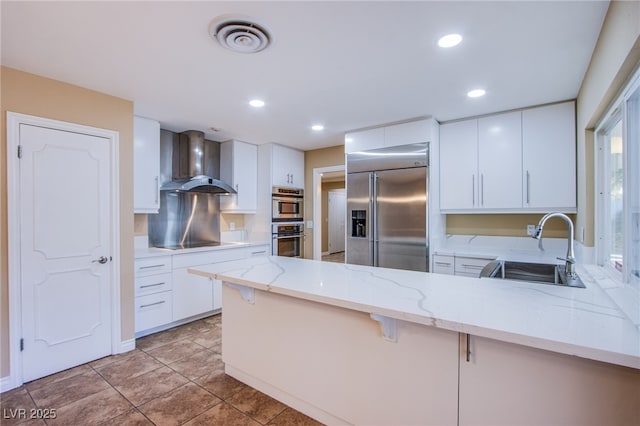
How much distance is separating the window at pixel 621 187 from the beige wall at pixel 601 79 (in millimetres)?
75

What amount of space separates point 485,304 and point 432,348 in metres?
0.32

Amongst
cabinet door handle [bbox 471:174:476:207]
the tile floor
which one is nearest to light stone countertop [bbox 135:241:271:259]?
the tile floor

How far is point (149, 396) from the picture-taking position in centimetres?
212

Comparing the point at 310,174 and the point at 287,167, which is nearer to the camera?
the point at 287,167

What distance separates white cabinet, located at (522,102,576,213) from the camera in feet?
9.31

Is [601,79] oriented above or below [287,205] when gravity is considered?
above

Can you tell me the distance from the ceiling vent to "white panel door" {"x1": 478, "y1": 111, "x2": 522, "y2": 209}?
252cm

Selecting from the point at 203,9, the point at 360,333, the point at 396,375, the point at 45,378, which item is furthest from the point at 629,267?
the point at 45,378

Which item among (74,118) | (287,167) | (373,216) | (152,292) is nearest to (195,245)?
(152,292)

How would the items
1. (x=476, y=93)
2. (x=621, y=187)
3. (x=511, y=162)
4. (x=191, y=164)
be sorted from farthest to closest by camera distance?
(x=191, y=164) < (x=511, y=162) < (x=476, y=93) < (x=621, y=187)

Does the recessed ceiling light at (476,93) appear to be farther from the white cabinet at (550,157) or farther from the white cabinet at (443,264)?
the white cabinet at (443,264)

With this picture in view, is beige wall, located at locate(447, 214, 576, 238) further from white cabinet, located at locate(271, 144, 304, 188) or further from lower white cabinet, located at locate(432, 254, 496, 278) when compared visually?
→ white cabinet, located at locate(271, 144, 304, 188)

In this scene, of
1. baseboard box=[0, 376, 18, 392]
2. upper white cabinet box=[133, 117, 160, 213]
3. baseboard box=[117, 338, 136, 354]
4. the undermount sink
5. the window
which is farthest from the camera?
upper white cabinet box=[133, 117, 160, 213]

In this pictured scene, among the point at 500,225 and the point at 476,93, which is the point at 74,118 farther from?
the point at 500,225
